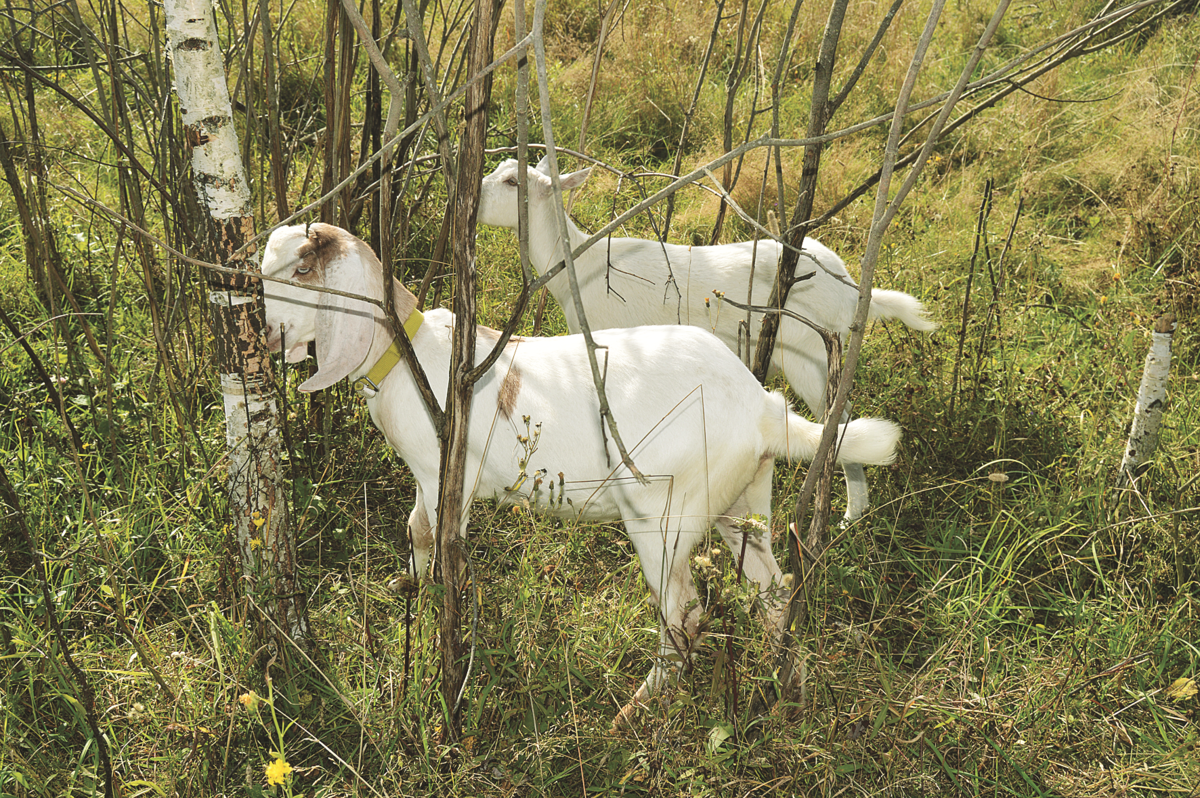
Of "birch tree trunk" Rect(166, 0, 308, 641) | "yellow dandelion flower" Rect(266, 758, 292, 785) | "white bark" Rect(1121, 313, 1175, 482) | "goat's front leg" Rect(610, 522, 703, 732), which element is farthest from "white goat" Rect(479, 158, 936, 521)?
"yellow dandelion flower" Rect(266, 758, 292, 785)

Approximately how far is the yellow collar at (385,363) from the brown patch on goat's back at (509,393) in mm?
277

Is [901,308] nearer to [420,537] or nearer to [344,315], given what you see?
[420,537]

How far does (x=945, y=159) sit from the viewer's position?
5246 millimetres

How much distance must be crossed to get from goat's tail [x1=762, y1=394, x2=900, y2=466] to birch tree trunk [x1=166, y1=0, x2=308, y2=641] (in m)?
1.27

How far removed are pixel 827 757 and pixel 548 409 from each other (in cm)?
106

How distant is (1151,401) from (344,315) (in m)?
2.48

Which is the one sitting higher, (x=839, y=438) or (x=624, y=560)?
(x=839, y=438)

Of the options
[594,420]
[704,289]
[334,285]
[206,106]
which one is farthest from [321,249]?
[704,289]

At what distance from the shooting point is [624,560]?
2922 mm

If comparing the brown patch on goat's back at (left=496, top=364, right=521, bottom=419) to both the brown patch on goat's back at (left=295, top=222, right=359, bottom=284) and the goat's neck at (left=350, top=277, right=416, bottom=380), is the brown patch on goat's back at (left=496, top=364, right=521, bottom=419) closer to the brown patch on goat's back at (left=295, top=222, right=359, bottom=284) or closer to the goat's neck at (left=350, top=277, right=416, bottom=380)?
the goat's neck at (left=350, top=277, right=416, bottom=380)

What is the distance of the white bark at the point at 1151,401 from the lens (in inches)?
109

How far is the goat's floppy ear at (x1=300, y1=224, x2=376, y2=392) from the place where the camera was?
2.17 m

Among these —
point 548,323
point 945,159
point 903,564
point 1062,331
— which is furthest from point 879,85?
point 903,564

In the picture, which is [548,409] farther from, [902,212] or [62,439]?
[902,212]
